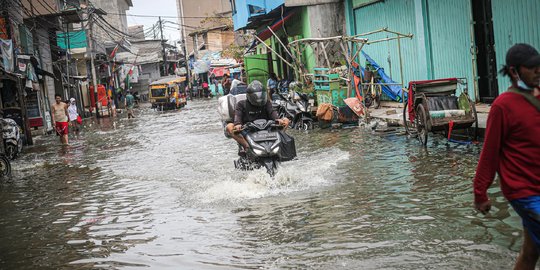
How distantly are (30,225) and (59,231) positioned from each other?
780 mm

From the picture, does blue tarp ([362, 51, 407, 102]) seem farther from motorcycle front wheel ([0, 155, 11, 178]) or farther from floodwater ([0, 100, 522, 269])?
motorcycle front wheel ([0, 155, 11, 178])

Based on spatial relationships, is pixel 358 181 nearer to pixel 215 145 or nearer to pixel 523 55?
pixel 523 55

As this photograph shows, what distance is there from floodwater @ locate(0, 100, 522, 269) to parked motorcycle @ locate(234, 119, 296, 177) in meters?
0.21

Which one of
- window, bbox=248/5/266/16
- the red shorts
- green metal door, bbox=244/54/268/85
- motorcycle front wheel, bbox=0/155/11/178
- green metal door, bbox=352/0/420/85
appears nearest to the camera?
motorcycle front wheel, bbox=0/155/11/178

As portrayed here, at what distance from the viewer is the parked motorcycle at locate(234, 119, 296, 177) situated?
30.5 ft

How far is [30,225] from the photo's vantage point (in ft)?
27.6

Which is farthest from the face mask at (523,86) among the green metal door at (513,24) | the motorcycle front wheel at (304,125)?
the motorcycle front wheel at (304,125)

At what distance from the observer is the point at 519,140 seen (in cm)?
377

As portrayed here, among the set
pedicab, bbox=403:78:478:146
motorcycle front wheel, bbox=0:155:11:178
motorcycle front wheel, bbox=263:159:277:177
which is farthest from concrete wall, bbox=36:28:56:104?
motorcycle front wheel, bbox=263:159:277:177

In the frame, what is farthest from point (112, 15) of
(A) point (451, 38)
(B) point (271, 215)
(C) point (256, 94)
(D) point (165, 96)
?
(B) point (271, 215)

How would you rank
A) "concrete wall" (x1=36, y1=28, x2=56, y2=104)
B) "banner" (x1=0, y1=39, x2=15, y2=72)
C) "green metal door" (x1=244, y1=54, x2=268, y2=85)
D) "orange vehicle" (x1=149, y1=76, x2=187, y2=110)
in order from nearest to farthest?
"banner" (x1=0, y1=39, x2=15, y2=72) → "green metal door" (x1=244, y1=54, x2=268, y2=85) → "concrete wall" (x1=36, y1=28, x2=56, y2=104) → "orange vehicle" (x1=149, y1=76, x2=187, y2=110)

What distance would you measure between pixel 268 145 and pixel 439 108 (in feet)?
14.5

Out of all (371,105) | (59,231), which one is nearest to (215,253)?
(59,231)

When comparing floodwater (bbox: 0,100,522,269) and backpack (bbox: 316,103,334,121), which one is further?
backpack (bbox: 316,103,334,121)
